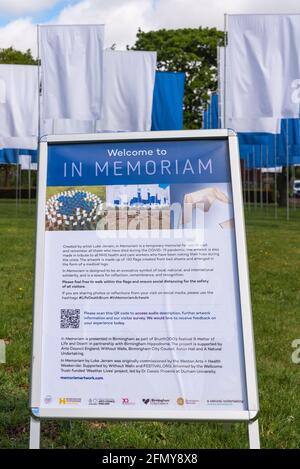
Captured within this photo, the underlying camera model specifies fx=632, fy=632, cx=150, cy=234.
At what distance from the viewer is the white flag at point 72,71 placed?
1502 cm

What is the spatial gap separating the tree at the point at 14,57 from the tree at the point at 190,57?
8.07 metres

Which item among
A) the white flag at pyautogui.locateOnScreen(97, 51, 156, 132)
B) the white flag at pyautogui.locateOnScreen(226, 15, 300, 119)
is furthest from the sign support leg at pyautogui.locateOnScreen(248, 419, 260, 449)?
the white flag at pyautogui.locateOnScreen(97, 51, 156, 132)

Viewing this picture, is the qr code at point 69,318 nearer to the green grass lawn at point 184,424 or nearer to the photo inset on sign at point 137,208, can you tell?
the photo inset on sign at point 137,208

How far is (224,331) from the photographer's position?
9.23ft

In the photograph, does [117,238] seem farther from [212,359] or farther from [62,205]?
[212,359]

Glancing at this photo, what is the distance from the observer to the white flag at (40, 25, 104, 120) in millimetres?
15016

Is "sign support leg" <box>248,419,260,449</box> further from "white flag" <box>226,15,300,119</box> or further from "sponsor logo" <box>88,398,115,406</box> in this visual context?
"white flag" <box>226,15,300,119</box>

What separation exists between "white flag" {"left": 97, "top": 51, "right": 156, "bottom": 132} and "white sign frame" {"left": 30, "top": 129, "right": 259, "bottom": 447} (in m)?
14.7

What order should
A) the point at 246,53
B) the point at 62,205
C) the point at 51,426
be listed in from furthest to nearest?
the point at 246,53 < the point at 51,426 < the point at 62,205

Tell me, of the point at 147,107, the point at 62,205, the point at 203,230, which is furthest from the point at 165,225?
the point at 147,107

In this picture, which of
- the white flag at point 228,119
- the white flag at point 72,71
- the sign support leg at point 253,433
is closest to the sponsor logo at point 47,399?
the sign support leg at point 253,433

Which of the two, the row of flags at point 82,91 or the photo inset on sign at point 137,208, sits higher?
the row of flags at point 82,91
